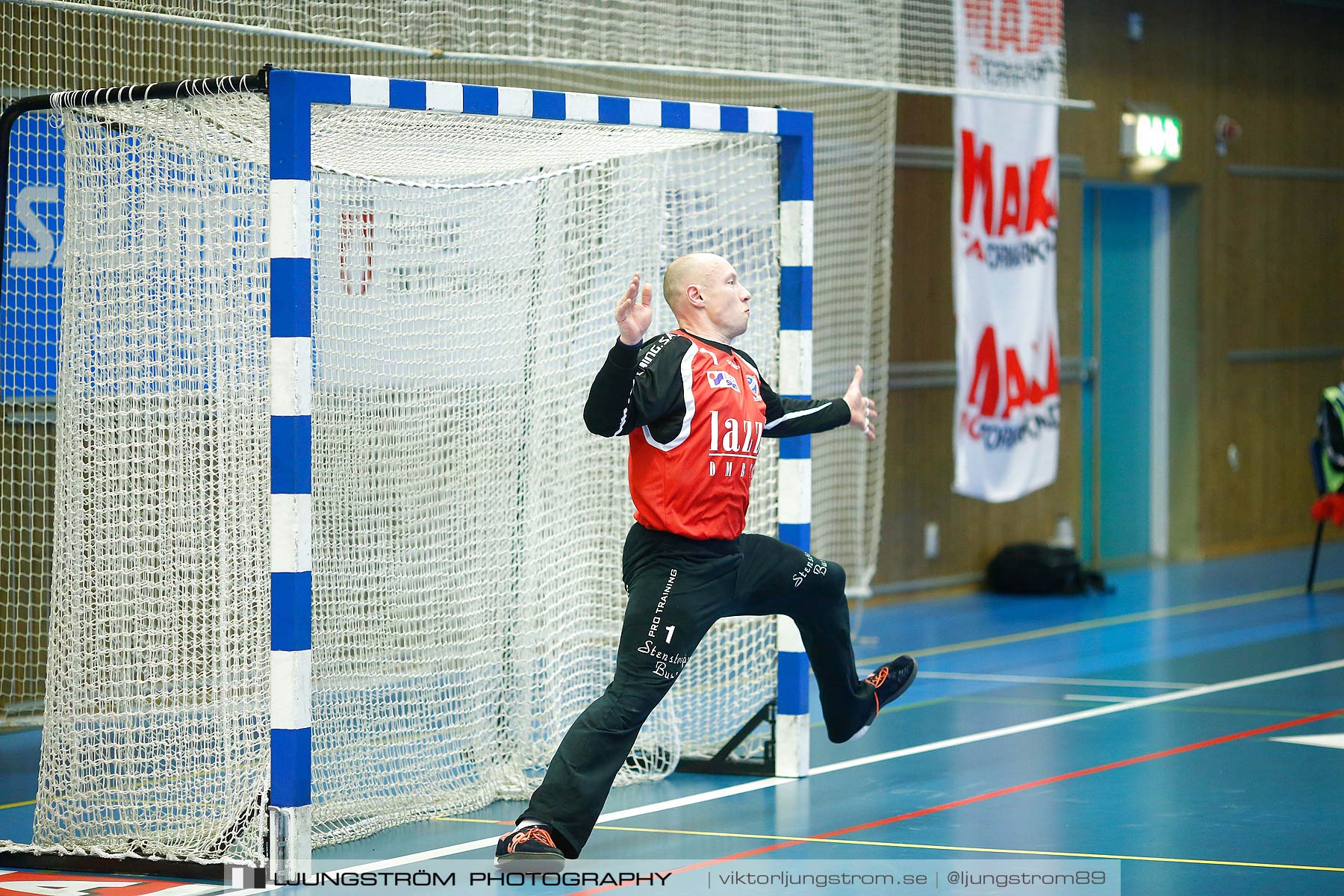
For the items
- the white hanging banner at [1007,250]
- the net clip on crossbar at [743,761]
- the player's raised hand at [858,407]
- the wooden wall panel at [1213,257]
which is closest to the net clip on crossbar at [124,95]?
the player's raised hand at [858,407]

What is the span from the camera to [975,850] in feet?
A: 20.2

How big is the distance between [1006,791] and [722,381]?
2.16 metres

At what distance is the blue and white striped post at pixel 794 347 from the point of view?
721cm

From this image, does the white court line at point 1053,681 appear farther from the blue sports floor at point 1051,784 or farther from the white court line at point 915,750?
the white court line at point 915,750

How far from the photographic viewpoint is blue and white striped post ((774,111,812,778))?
7215 millimetres

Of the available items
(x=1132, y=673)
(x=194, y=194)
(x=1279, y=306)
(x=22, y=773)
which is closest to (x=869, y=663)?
(x=1132, y=673)

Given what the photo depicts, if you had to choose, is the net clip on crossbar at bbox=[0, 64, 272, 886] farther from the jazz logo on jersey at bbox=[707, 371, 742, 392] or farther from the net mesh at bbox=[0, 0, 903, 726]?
A: the jazz logo on jersey at bbox=[707, 371, 742, 392]

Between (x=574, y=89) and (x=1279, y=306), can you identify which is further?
(x=1279, y=306)

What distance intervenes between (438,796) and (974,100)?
20.9 feet

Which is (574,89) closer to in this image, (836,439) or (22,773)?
(836,439)

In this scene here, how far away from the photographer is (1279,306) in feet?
55.8

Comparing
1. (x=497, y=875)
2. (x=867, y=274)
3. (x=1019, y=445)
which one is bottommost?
(x=497, y=875)

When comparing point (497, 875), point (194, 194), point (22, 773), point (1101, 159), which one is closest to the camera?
point (497, 875)

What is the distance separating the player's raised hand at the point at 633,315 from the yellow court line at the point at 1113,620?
4989 mm
